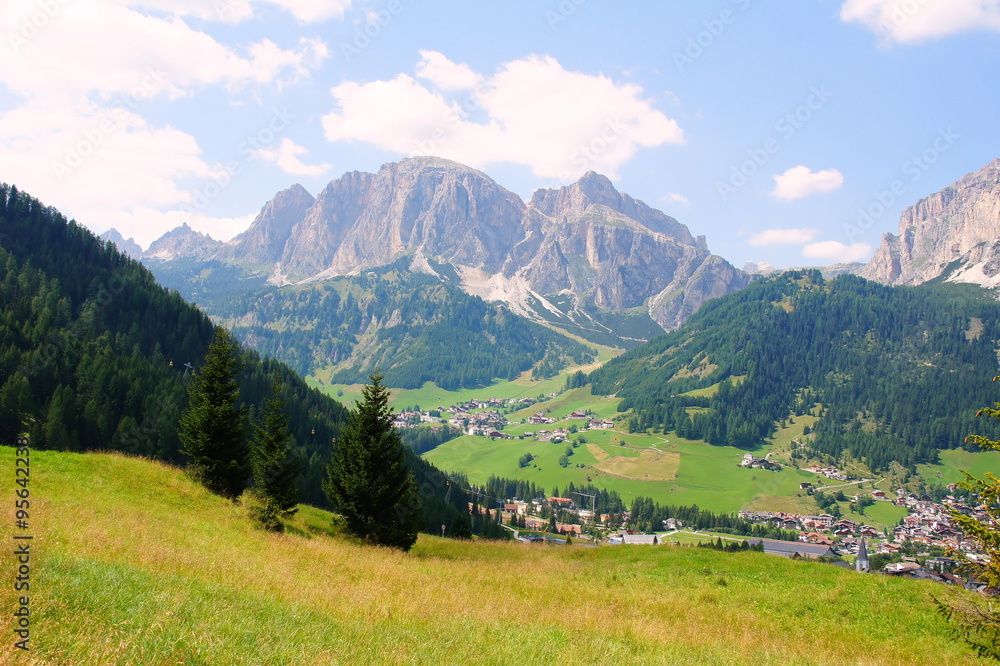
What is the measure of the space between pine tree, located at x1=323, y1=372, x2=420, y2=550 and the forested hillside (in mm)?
15216

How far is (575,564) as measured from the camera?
3581 centimetres

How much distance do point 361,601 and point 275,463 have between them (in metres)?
24.3

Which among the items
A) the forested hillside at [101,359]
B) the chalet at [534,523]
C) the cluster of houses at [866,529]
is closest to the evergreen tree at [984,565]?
the forested hillside at [101,359]

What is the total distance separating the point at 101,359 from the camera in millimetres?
85938

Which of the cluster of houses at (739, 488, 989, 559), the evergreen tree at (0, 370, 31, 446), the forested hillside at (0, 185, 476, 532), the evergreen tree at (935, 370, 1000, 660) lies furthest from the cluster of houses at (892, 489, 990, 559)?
the evergreen tree at (0, 370, 31, 446)

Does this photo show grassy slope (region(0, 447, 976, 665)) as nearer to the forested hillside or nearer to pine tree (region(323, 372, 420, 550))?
pine tree (region(323, 372, 420, 550))

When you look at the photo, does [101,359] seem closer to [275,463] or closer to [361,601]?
[275,463]

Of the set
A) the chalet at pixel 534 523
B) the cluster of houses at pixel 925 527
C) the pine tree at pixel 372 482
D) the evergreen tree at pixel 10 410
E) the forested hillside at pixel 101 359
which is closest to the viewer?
the pine tree at pixel 372 482

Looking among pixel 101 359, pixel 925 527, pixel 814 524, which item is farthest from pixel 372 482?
pixel 925 527

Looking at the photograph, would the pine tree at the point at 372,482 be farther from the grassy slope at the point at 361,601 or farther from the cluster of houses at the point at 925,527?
the cluster of houses at the point at 925,527

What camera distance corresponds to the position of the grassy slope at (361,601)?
9.24m

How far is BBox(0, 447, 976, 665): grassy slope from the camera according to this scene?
9.24 meters

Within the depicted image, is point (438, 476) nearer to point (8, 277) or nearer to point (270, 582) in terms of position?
point (8, 277)

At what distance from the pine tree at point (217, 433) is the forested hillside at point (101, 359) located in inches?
447
